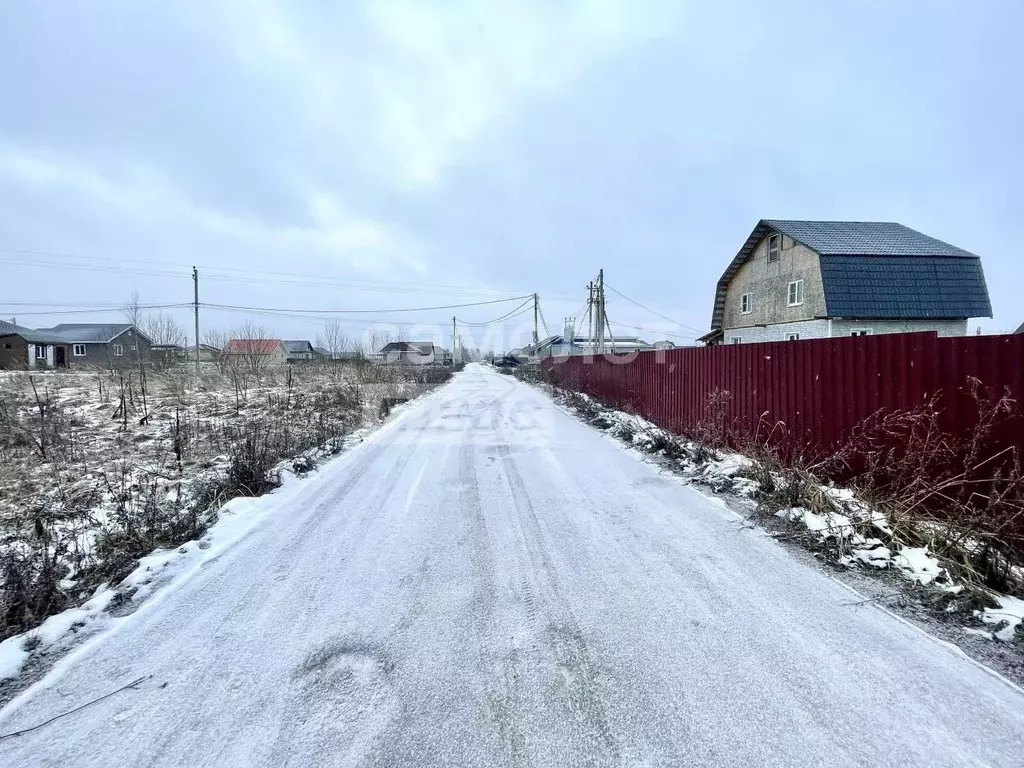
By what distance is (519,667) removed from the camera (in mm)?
2463

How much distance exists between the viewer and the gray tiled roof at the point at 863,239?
22656 millimetres

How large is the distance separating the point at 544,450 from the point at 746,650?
5.99m

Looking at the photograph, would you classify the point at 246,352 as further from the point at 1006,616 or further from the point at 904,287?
the point at 904,287

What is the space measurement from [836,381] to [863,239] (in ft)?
79.6

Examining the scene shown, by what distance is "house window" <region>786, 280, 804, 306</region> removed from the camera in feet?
77.3

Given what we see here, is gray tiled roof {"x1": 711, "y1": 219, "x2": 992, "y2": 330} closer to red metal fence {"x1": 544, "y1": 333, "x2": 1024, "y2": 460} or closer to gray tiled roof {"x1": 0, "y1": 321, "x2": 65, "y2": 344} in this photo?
red metal fence {"x1": 544, "y1": 333, "x2": 1024, "y2": 460}

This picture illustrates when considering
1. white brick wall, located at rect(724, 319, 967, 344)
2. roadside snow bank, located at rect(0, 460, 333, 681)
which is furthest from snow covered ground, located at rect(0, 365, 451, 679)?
white brick wall, located at rect(724, 319, 967, 344)

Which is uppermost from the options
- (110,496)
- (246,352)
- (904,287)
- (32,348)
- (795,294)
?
(32,348)

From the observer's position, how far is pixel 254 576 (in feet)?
11.7

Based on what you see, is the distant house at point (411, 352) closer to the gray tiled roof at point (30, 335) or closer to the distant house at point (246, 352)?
the gray tiled roof at point (30, 335)

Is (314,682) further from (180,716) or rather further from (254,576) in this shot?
(254,576)

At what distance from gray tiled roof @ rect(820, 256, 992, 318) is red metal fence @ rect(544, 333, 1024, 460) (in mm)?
16283

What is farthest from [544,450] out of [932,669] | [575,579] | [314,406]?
[314,406]

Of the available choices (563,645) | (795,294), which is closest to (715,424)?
(563,645)
